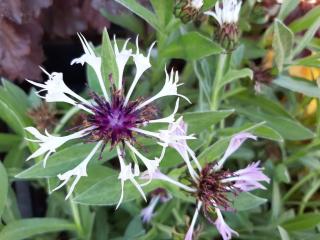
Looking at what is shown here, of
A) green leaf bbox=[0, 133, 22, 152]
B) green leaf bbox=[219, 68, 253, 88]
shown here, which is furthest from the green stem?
green leaf bbox=[0, 133, 22, 152]

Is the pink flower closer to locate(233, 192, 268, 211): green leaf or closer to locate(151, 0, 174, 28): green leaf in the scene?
locate(233, 192, 268, 211): green leaf

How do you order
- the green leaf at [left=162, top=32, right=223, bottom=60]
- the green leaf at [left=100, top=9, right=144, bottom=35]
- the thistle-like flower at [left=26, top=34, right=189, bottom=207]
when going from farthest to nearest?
1. the green leaf at [left=100, top=9, right=144, bottom=35]
2. the green leaf at [left=162, top=32, right=223, bottom=60]
3. the thistle-like flower at [left=26, top=34, right=189, bottom=207]

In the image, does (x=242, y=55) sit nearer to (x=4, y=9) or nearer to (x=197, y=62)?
(x=197, y=62)

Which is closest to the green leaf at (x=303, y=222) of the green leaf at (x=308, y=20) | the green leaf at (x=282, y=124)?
the green leaf at (x=282, y=124)

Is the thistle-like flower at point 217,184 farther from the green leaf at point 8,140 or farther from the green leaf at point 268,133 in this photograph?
the green leaf at point 8,140

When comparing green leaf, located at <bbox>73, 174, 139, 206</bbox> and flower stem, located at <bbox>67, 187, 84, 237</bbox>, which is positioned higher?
green leaf, located at <bbox>73, 174, 139, 206</bbox>

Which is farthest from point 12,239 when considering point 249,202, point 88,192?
point 249,202
